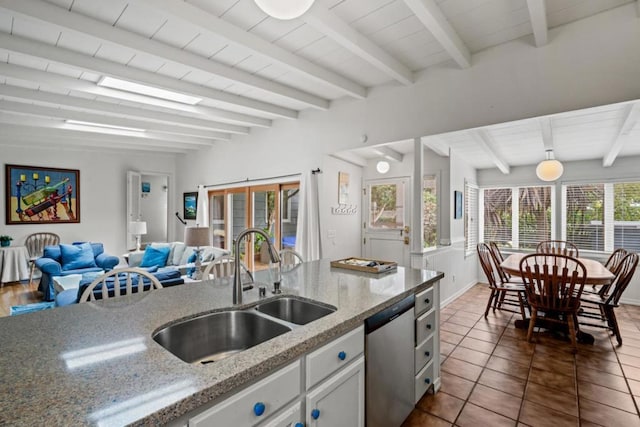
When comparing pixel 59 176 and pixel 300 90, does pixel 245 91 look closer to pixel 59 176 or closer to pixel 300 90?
pixel 300 90

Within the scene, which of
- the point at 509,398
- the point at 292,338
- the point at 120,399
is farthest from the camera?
the point at 509,398

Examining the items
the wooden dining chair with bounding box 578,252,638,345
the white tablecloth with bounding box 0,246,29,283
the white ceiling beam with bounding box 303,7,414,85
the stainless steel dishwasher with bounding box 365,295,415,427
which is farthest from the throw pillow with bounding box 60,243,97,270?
the wooden dining chair with bounding box 578,252,638,345

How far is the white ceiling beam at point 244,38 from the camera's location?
6.46 feet

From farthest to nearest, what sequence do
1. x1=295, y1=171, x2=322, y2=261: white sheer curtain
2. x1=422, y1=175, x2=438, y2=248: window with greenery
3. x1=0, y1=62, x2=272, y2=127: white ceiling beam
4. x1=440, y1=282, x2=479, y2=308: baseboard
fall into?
x1=422, y1=175, x2=438, y2=248: window with greenery, x1=440, y1=282, x2=479, y2=308: baseboard, x1=295, y1=171, x2=322, y2=261: white sheer curtain, x1=0, y1=62, x2=272, y2=127: white ceiling beam

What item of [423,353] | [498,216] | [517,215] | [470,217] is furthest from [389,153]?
[423,353]

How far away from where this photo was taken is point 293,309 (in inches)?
69.3

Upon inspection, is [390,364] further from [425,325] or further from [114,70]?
[114,70]

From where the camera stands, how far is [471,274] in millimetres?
5699

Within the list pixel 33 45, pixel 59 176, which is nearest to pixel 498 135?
pixel 33 45

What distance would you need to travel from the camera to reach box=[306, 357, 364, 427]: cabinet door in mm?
1218

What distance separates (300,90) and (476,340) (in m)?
3.33

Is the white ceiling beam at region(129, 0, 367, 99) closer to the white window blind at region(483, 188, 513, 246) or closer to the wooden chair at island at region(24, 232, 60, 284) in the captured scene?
the white window blind at region(483, 188, 513, 246)

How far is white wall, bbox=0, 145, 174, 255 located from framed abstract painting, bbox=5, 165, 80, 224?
3.3 inches

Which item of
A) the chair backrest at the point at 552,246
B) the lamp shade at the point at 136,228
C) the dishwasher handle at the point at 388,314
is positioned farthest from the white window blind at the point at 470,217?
the lamp shade at the point at 136,228
